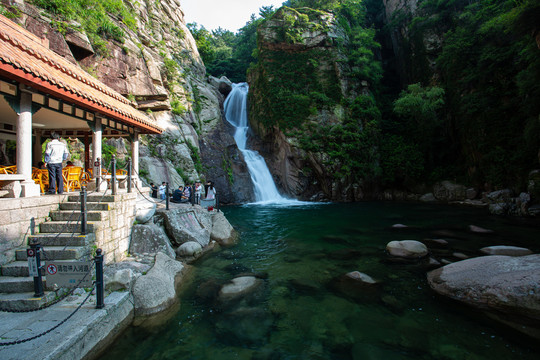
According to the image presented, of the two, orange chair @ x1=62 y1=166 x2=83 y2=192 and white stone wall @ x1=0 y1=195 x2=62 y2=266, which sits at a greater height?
orange chair @ x1=62 y1=166 x2=83 y2=192

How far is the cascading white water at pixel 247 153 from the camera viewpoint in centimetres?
2427

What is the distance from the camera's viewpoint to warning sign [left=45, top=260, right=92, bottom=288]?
410cm

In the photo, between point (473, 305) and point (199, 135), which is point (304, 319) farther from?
point (199, 135)

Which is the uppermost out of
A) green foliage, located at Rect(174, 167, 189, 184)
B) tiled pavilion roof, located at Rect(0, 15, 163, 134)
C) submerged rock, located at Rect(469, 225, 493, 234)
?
tiled pavilion roof, located at Rect(0, 15, 163, 134)

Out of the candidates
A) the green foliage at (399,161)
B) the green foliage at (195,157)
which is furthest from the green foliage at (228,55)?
the green foliage at (399,161)

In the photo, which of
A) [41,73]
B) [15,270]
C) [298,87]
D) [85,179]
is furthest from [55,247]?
[298,87]

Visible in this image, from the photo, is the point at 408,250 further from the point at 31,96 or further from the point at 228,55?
the point at 228,55

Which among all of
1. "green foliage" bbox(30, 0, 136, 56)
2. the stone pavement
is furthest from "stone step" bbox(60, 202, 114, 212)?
"green foliage" bbox(30, 0, 136, 56)

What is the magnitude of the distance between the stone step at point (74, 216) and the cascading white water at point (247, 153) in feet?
58.0

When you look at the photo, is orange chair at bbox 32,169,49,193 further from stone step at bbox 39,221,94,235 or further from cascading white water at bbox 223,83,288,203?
cascading white water at bbox 223,83,288,203

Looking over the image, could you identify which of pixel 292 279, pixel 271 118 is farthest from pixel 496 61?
pixel 292 279

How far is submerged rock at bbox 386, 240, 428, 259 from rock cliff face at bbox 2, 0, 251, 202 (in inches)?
551

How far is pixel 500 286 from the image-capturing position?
5.39 metres

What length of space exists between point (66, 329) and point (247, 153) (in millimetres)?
23224
